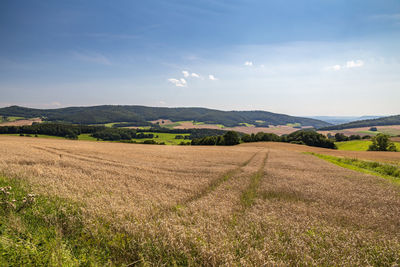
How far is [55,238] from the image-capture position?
4.74 meters

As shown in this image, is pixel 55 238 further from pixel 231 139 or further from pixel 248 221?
pixel 231 139

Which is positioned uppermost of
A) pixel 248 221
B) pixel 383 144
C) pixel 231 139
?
pixel 248 221

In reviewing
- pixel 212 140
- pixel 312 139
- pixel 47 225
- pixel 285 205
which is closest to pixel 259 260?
pixel 285 205

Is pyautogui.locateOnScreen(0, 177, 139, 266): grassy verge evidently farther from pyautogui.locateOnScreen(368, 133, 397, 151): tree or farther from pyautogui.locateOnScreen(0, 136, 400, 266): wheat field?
pyautogui.locateOnScreen(368, 133, 397, 151): tree

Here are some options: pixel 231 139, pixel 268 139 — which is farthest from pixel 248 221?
pixel 268 139

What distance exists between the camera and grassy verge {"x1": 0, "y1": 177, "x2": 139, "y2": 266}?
4.04 m

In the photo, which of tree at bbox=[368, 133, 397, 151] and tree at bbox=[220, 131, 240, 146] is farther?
tree at bbox=[220, 131, 240, 146]

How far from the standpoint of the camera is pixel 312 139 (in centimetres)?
7888

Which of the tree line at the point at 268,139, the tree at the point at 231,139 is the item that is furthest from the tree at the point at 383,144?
the tree at the point at 231,139

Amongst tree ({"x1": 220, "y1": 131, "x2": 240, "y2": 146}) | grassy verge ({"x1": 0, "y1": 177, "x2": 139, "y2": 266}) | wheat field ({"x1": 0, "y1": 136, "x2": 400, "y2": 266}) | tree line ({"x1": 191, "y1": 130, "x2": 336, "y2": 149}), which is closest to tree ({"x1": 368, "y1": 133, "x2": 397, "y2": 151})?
tree line ({"x1": 191, "y1": 130, "x2": 336, "y2": 149})

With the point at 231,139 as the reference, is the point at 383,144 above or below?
above

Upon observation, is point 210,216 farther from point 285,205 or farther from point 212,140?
point 212,140

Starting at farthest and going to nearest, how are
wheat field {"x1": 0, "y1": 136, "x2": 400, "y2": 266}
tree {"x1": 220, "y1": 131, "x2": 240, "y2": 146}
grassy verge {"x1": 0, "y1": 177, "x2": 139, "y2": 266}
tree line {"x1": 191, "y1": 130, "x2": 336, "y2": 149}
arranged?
tree line {"x1": 191, "y1": 130, "x2": 336, "y2": 149} < tree {"x1": 220, "y1": 131, "x2": 240, "y2": 146} < wheat field {"x1": 0, "y1": 136, "x2": 400, "y2": 266} < grassy verge {"x1": 0, "y1": 177, "x2": 139, "y2": 266}

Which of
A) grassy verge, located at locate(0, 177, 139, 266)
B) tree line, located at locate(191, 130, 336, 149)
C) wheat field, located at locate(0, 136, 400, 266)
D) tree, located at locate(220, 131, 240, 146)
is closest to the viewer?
grassy verge, located at locate(0, 177, 139, 266)
